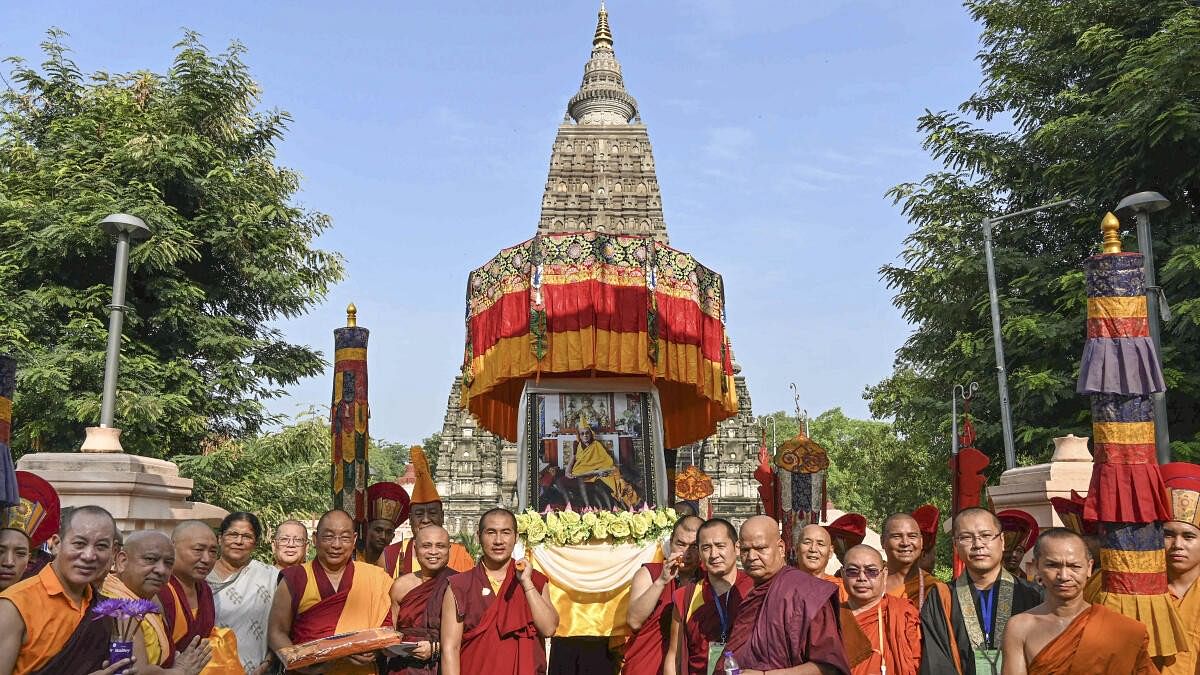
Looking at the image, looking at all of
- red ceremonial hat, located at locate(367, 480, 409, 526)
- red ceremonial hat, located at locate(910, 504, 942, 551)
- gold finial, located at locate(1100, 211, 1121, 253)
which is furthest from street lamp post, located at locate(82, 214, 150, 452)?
gold finial, located at locate(1100, 211, 1121, 253)

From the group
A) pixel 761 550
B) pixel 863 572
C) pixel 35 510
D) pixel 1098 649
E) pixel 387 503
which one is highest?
pixel 387 503

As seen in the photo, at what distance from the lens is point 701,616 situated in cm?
543

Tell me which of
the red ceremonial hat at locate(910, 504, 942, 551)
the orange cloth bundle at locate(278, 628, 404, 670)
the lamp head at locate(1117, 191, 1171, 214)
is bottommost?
the orange cloth bundle at locate(278, 628, 404, 670)

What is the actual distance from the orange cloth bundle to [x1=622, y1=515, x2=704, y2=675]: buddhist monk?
1436 mm

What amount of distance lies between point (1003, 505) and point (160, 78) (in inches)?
687

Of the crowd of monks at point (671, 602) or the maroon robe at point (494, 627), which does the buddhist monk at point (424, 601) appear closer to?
the crowd of monks at point (671, 602)

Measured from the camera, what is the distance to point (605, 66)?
4438 centimetres

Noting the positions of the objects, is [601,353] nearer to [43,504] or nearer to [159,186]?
[43,504]

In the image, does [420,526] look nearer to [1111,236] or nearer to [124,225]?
[1111,236]

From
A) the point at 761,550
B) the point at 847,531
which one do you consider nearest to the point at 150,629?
the point at 761,550

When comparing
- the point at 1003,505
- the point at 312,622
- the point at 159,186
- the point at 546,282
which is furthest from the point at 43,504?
the point at 159,186

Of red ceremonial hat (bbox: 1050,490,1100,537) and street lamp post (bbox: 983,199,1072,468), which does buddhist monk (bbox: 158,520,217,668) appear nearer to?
red ceremonial hat (bbox: 1050,490,1100,537)

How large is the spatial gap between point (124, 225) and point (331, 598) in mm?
6976

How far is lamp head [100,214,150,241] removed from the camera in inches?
428
